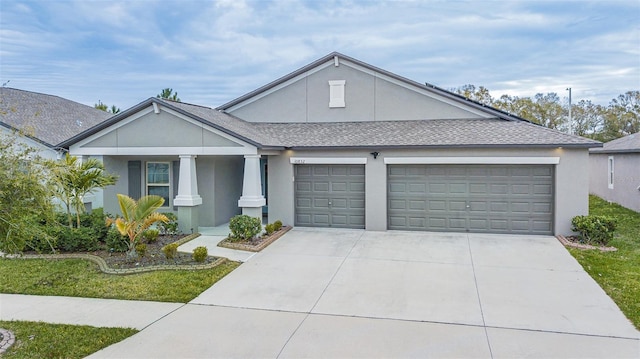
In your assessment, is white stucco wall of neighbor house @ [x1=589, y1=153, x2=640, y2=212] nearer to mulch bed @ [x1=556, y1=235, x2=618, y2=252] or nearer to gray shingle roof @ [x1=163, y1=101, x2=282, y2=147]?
mulch bed @ [x1=556, y1=235, x2=618, y2=252]

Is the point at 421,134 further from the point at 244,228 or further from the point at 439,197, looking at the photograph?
the point at 244,228

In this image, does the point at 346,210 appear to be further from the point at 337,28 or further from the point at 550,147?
the point at 337,28

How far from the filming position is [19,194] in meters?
6.09

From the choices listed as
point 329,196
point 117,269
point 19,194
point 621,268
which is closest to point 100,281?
point 117,269

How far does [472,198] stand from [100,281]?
35.2ft

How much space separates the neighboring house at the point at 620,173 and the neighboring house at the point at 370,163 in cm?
682

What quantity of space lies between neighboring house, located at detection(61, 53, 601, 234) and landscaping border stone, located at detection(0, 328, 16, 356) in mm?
7086

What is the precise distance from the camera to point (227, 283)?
904cm

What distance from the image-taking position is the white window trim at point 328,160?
47.0 feet

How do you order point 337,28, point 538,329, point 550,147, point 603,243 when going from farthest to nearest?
point 337,28 < point 550,147 < point 603,243 < point 538,329

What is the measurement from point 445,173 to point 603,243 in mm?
4752

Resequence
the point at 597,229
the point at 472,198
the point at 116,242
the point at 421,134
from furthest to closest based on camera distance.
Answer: the point at 421,134 < the point at 472,198 < the point at 597,229 < the point at 116,242

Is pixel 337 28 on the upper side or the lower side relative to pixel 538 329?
upper

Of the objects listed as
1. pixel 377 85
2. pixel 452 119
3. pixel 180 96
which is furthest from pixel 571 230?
pixel 180 96
